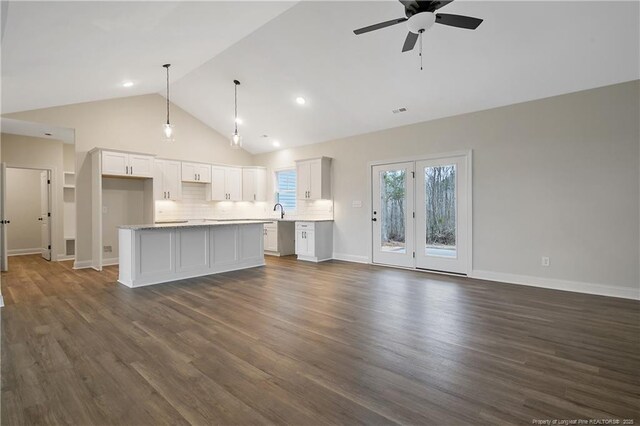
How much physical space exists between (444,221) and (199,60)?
5.13 m

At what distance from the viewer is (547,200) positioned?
181 inches

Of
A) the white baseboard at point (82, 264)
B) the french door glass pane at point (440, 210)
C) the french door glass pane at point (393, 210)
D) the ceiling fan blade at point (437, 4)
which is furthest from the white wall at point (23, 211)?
the ceiling fan blade at point (437, 4)

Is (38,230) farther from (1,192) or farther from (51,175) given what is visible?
(1,192)

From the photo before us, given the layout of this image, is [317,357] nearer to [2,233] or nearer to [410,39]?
[410,39]

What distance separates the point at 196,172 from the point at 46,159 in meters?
3.41

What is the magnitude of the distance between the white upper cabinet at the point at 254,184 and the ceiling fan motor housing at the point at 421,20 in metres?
6.55

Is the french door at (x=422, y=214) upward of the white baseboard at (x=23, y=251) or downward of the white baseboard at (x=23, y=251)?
upward

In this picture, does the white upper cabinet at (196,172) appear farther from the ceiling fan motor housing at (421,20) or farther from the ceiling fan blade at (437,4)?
the ceiling fan blade at (437,4)

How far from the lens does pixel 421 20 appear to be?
2.61 m

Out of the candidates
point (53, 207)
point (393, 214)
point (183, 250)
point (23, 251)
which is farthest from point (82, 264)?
point (393, 214)

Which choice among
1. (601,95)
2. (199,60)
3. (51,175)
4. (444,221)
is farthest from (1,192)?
(601,95)

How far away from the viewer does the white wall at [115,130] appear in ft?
20.5

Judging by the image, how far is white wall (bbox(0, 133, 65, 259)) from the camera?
7008 mm

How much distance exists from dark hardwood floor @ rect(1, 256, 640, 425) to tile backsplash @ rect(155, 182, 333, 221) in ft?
10.8
